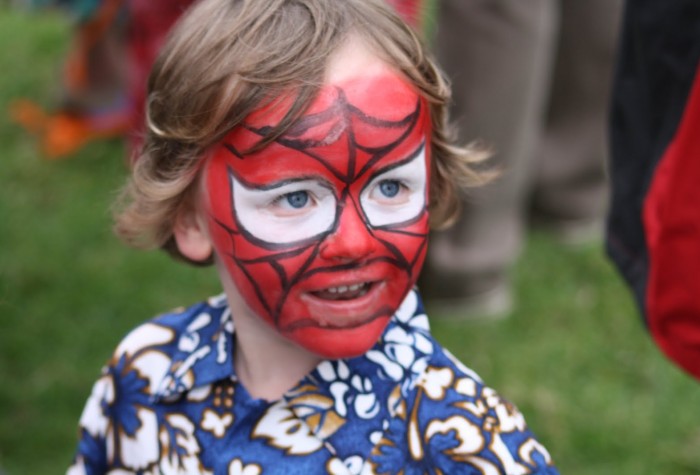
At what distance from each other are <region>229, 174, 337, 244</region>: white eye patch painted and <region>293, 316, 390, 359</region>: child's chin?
155 mm

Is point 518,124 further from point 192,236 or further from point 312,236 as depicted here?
point 312,236

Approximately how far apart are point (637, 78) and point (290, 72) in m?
1.00

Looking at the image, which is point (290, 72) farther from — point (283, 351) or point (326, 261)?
point (283, 351)

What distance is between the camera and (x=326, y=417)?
1716 millimetres

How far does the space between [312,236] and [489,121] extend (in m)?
2.00

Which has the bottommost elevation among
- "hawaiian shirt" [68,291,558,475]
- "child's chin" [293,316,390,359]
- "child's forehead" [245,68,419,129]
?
"hawaiian shirt" [68,291,558,475]

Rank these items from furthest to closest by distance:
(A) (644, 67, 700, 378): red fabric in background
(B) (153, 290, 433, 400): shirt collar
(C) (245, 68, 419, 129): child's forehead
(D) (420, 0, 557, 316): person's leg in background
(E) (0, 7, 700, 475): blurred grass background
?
1. (D) (420, 0, 557, 316): person's leg in background
2. (E) (0, 7, 700, 475): blurred grass background
3. (A) (644, 67, 700, 378): red fabric in background
4. (B) (153, 290, 433, 400): shirt collar
5. (C) (245, 68, 419, 129): child's forehead

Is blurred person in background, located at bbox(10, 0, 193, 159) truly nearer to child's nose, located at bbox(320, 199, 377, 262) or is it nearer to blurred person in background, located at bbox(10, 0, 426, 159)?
blurred person in background, located at bbox(10, 0, 426, 159)

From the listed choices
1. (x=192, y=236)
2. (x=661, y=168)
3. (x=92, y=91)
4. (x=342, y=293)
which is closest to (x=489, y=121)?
(x=661, y=168)

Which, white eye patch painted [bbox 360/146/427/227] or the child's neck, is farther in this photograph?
the child's neck

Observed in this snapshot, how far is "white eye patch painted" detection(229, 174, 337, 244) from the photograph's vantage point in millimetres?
1621

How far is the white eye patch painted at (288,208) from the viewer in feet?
5.32

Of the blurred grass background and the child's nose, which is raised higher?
the child's nose

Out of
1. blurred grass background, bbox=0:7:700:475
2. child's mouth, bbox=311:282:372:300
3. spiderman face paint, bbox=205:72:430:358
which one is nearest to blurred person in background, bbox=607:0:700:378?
spiderman face paint, bbox=205:72:430:358
